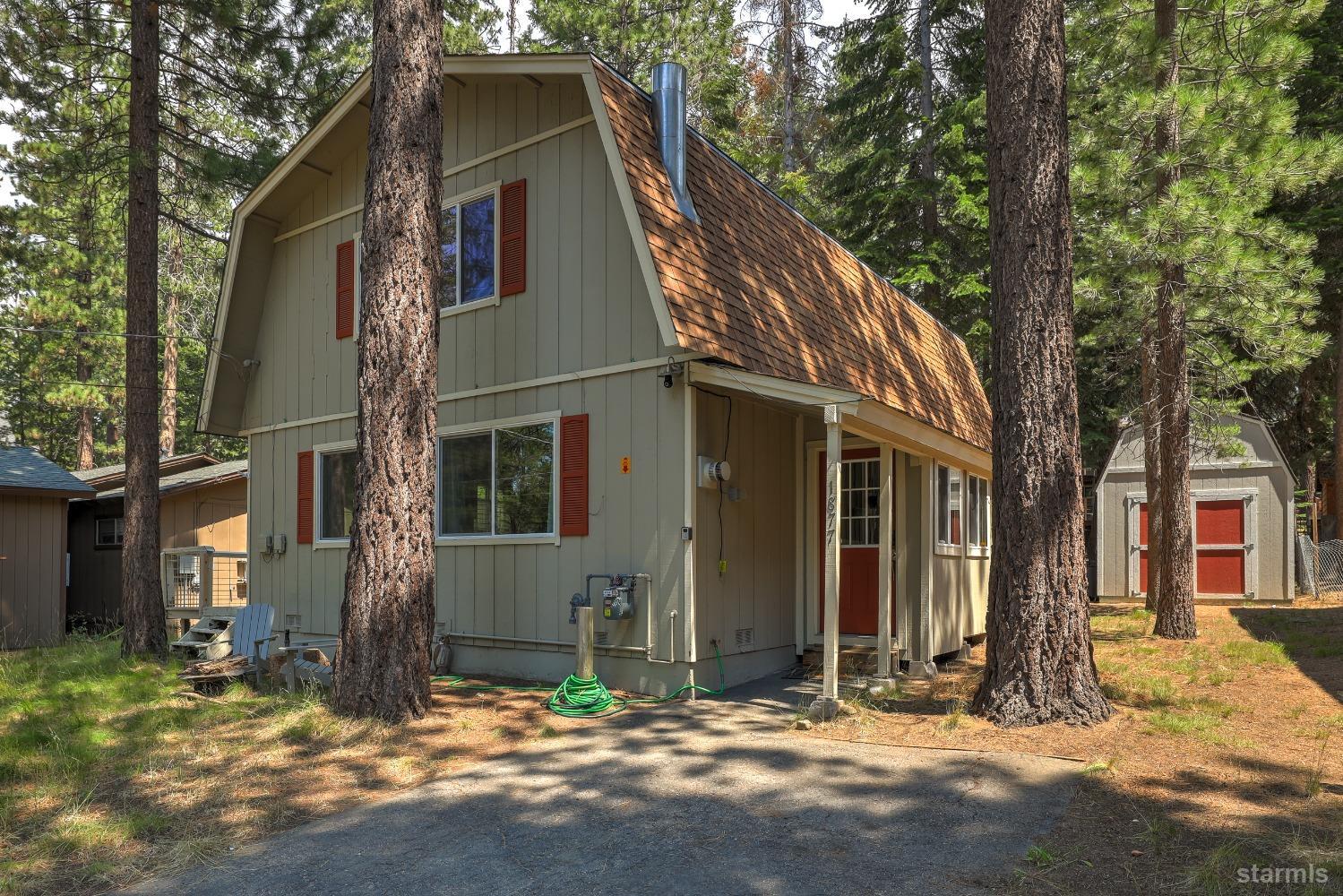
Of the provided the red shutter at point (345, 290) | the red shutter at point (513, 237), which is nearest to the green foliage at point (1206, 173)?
the red shutter at point (513, 237)

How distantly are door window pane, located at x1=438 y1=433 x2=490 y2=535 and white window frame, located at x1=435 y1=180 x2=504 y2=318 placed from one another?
1.31 metres

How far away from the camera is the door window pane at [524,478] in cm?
877

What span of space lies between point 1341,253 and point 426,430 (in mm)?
17198

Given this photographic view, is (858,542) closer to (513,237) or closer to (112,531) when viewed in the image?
(513,237)

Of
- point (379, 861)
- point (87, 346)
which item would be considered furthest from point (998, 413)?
point (87, 346)

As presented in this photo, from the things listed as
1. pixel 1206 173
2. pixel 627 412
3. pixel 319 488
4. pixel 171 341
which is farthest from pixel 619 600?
pixel 171 341

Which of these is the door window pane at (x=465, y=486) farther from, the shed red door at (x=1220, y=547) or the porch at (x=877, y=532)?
the shed red door at (x=1220, y=547)

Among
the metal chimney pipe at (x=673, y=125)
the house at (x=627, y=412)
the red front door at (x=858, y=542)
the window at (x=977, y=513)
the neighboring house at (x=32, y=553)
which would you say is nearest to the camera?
the house at (x=627, y=412)

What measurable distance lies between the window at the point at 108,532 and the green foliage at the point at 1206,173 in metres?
16.0

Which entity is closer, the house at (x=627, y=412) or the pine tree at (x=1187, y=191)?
the house at (x=627, y=412)

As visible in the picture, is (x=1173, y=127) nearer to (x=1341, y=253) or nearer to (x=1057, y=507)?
(x=1057, y=507)

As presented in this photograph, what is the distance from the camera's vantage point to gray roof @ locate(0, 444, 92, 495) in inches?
558

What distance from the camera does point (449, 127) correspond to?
996cm

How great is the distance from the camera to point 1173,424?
1066cm
